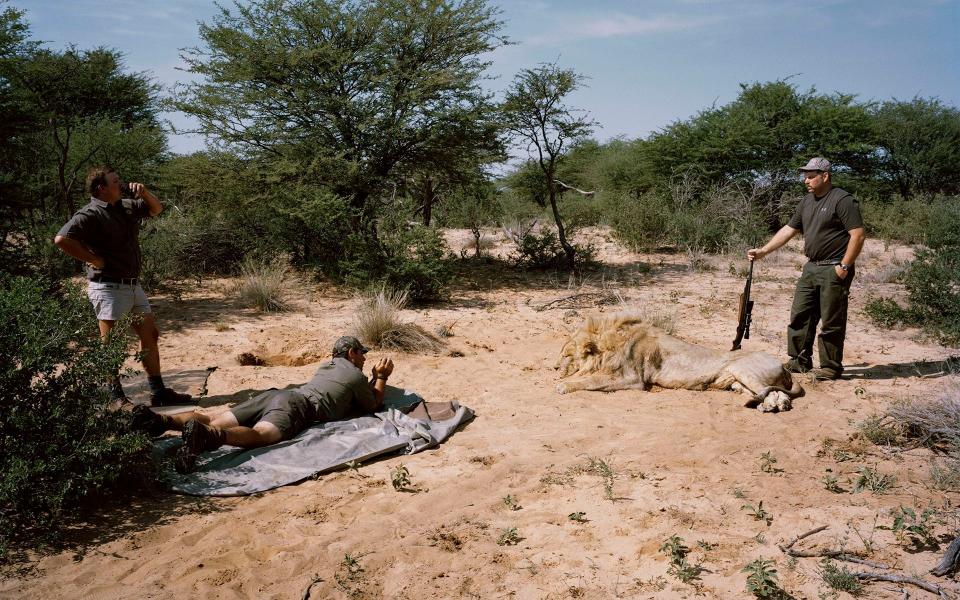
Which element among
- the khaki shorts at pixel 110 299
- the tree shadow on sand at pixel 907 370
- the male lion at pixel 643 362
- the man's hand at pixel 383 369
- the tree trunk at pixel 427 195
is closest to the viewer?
the khaki shorts at pixel 110 299

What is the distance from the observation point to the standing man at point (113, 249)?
4.60m

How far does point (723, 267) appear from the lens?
12.6 m

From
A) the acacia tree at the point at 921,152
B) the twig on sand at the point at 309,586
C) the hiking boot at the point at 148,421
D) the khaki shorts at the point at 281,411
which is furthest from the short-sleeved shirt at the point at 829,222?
the acacia tree at the point at 921,152

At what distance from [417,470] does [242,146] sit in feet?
30.5

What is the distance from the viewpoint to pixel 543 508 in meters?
3.60

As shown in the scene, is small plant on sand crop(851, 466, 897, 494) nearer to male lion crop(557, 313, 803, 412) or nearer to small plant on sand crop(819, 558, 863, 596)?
small plant on sand crop(819, 558, 863, 596)

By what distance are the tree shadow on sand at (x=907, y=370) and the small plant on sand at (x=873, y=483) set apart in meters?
2.51

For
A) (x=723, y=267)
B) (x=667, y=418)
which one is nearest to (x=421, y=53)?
(x=723, y=267)

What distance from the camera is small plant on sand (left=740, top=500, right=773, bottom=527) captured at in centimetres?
333

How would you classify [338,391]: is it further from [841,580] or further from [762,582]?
[841,580]

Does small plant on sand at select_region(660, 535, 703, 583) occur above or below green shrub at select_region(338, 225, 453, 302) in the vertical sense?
below

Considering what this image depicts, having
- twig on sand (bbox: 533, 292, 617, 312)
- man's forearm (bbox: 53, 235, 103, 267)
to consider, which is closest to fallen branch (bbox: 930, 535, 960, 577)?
man's forearm (bbox: 53, 235, 103, 267)

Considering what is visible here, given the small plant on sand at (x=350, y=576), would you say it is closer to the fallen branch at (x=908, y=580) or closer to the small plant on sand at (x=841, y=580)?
the small plant on sand at (x=841, y=580)

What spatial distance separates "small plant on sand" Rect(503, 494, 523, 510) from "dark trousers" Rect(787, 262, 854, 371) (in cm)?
361
